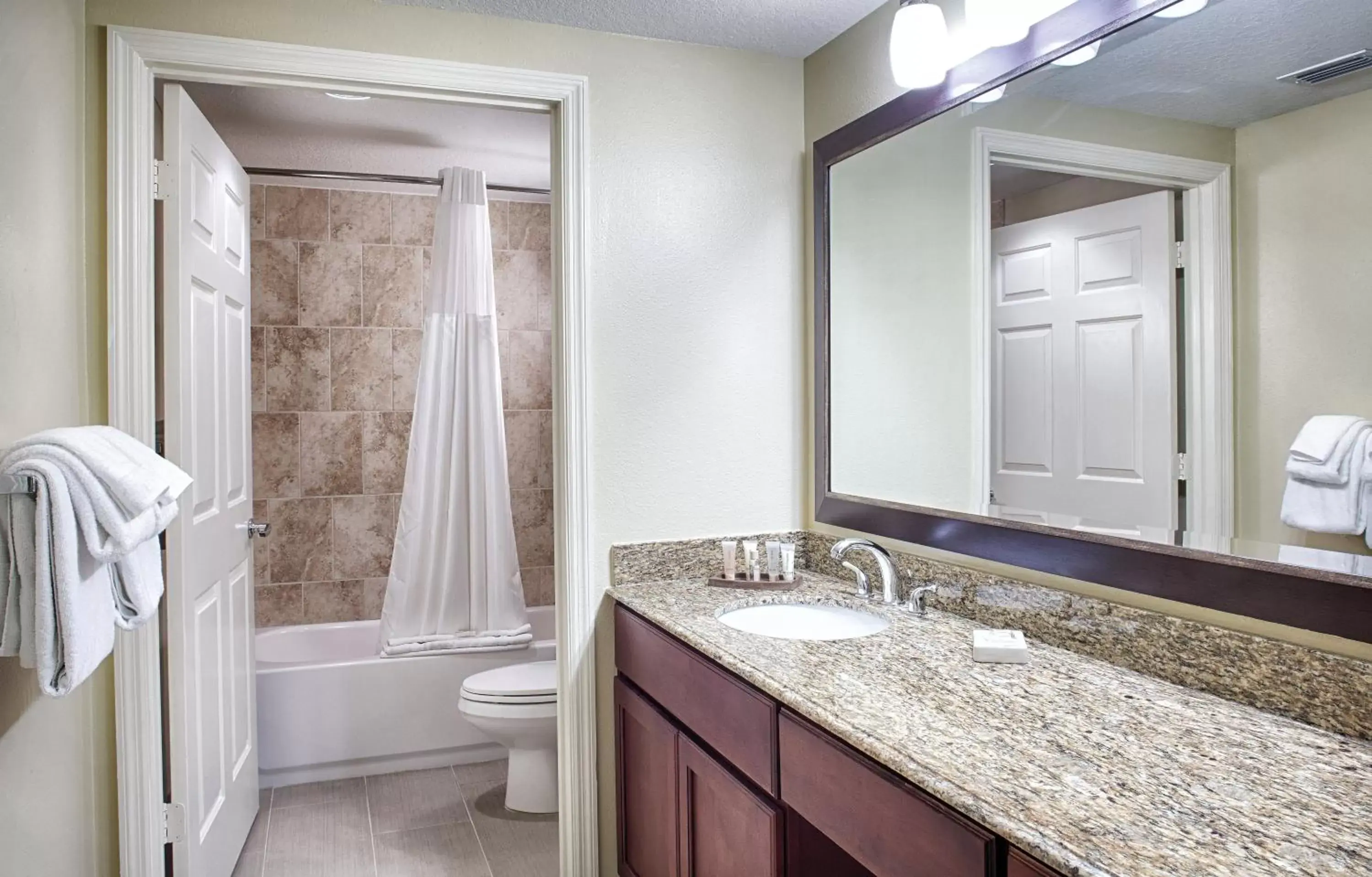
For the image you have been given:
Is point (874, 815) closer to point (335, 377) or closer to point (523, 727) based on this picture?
point (523, 727)

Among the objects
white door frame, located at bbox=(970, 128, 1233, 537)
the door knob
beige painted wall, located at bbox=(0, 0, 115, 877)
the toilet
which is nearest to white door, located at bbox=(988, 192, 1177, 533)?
white door frame, located at bbox=(970, 128, 1233, 537)

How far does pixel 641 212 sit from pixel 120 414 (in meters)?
1.29

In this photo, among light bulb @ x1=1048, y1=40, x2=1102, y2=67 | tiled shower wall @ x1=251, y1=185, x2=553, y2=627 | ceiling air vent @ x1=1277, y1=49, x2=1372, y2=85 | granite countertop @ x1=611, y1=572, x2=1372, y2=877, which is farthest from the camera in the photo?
tiled shower wall @ x1=251, y1=185, x2=553, y2=627

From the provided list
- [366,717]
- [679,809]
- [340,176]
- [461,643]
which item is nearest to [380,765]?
[366,717]

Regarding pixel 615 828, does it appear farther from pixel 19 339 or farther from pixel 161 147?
pixel 161 147

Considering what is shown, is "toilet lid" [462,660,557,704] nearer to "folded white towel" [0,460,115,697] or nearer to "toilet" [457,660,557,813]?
"toilet" [457,660,557,813]

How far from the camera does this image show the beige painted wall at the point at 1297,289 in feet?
3.89

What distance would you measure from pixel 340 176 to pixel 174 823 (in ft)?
8.01

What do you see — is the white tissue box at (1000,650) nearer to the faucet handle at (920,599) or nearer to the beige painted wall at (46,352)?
the faucet handle at (920,599)

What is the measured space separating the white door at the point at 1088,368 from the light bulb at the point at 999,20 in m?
0.34

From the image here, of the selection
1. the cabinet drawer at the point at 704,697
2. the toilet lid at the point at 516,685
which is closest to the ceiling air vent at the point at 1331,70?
the cabinet drawer at the point at 704,697

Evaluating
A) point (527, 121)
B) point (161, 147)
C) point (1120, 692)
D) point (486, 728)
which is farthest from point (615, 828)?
point (527, 121)

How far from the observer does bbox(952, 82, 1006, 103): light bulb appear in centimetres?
180

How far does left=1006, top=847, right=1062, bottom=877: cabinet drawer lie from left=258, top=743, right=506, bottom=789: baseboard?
276cm
